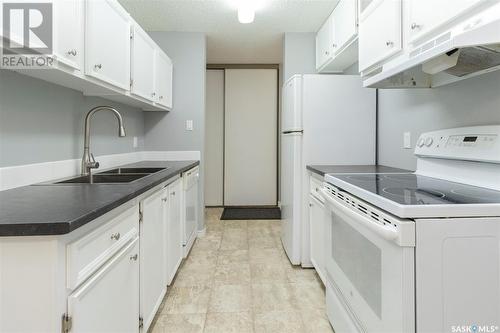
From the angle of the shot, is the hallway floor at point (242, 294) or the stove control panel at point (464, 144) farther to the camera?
the hallway floor at point (242, 294)

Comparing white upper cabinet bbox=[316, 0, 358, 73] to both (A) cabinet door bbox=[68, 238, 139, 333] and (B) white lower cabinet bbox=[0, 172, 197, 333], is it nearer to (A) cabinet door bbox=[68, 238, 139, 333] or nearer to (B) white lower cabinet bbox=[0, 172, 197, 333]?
(B) white lower cabinet bbox=[0, 172, 197, 333]

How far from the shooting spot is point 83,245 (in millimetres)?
890

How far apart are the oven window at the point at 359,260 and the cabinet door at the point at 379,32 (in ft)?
3.36

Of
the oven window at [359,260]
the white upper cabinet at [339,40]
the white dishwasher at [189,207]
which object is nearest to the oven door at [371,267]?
the oven window at [359,260]

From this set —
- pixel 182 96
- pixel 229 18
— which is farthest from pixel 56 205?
pixel 229 18

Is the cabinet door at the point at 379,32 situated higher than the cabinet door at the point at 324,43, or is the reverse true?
the cabinet door at the point at 324,43

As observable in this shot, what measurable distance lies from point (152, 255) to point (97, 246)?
0.67 metres

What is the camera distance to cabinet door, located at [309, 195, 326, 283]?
6.95 ft

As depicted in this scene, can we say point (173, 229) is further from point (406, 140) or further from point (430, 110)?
point (430, 110)

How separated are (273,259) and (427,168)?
5.15 feet

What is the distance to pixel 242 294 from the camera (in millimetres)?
2064

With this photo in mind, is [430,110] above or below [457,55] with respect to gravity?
below

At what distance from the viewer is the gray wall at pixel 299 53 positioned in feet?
10.9

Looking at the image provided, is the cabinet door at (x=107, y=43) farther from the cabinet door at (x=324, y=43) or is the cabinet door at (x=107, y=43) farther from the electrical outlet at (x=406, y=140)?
the electrical outlet at (x=406, y=140)
